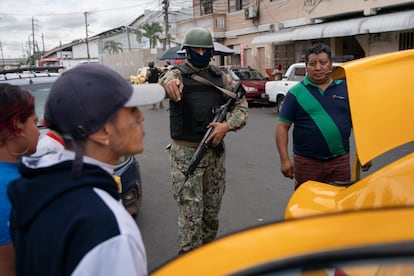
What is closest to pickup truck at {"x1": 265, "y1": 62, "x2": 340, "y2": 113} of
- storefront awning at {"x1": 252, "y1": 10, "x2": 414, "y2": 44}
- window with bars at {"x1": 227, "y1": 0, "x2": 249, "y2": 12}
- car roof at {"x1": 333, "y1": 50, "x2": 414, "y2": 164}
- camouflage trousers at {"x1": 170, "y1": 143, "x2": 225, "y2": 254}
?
storefront awning at {"x1": 252, "y1": 10, "x2": 414, "y2": 44}

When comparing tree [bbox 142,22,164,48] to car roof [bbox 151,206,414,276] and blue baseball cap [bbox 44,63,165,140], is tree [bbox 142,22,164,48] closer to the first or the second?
blue baseball cap [bbox 44,63,165,140]

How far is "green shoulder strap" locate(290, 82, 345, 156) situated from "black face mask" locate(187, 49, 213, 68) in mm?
788

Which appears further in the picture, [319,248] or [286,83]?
[286,83]

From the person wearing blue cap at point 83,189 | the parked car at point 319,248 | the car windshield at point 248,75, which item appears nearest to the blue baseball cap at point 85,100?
the person wearing blue cap at point 83,189

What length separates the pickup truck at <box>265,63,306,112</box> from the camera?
39.6ft

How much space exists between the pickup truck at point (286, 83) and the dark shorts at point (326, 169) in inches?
353

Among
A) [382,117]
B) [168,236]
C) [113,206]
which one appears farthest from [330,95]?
[113,206]

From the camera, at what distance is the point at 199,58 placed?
122 inches

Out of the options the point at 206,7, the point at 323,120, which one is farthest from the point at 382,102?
the point at 206,7

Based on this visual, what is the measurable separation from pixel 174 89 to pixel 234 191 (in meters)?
2.81

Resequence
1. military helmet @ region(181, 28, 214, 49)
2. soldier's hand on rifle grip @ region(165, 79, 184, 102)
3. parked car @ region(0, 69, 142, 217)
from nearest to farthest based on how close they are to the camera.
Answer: soldier's hand on rifle grip @ region(165, 79, 184, 102), military helmet @ region(181, 28, 214, 49), parked car @ region(0, 69, 142, 217)

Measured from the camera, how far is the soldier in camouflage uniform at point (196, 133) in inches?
119

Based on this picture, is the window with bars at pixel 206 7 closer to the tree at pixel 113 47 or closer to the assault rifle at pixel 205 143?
the assault rifle at pixel 205 143

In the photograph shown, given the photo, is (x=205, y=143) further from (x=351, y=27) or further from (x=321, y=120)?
(x=351, y=27)
